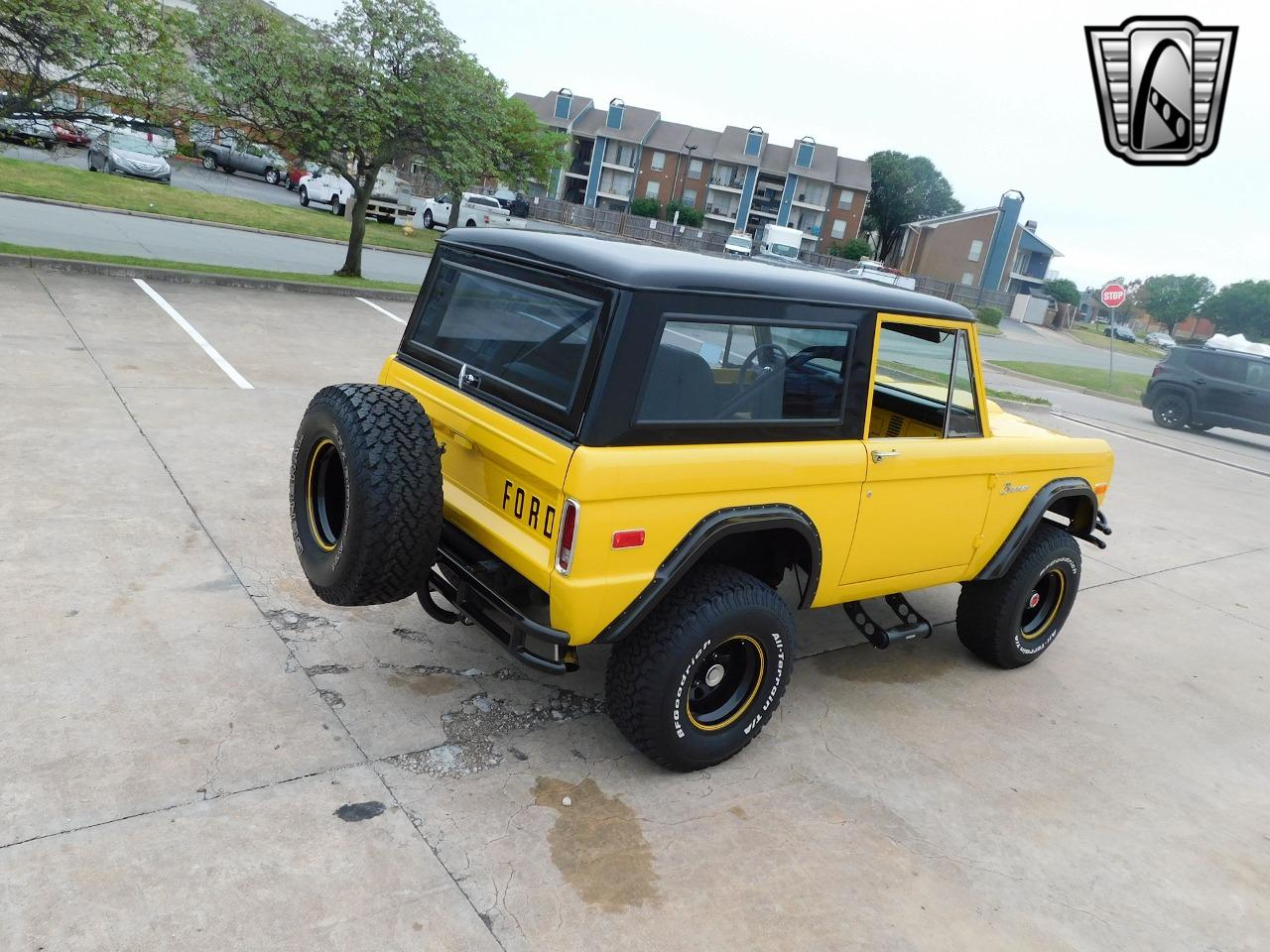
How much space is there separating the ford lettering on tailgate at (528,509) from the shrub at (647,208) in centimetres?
6898

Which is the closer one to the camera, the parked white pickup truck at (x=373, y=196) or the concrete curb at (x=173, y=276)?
the concrete curb at (x=173, y=276)

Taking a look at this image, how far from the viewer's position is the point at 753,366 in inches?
150

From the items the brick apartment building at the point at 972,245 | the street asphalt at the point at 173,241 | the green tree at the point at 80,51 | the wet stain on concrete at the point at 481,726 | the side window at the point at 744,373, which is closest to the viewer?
the side window at the point at 744,373

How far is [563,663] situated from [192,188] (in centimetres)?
2814

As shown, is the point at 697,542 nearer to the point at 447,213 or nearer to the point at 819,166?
the point at 447,213

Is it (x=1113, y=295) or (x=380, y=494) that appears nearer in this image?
(x=380, y=494)

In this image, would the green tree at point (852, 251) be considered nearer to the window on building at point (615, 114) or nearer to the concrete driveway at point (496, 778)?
the window on building at point (615, 114)

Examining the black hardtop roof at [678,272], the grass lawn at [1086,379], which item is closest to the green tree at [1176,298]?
the grass lawn at [1086,379]

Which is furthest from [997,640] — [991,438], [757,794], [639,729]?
[639,729]

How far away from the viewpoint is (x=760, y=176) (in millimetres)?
74625

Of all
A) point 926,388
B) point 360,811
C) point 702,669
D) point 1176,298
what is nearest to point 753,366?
point 702,669

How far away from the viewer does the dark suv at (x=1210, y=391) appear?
50.3ft

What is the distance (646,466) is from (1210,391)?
15.8 m

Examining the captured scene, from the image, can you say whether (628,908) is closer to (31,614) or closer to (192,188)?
(31,614)
